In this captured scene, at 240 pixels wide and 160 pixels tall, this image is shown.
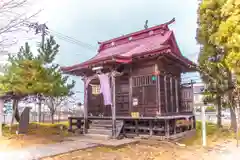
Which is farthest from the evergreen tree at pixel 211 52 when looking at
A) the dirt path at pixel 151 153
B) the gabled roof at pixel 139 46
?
the dirt path at pixel 151 153

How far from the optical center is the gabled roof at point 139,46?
9.24m

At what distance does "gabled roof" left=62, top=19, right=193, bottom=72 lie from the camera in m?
9.24

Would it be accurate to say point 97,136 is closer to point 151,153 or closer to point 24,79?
point 151,153

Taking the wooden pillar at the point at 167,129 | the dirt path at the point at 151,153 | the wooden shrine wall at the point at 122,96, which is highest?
the wooden shrine wall at the point at 122,96

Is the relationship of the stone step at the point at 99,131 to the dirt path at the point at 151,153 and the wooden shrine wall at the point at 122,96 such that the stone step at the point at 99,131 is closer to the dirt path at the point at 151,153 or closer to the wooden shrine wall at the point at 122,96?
the wooden shrine wall at the point at 122,96

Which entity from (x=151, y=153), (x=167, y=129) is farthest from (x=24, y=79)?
(x=167, y=129)

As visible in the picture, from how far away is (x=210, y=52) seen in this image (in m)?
11.2

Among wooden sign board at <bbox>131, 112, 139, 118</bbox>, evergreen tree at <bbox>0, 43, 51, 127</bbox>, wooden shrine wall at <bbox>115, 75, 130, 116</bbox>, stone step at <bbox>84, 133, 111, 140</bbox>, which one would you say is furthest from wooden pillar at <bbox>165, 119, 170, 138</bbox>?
evergreen tree at <bbox>0, 43, 51, 127</bbox>

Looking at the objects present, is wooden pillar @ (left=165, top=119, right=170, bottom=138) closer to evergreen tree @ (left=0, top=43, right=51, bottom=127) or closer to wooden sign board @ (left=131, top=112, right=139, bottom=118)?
wooden sign board @ (left=131, top=112, right=139, bottom=118)

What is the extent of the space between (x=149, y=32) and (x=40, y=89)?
7.48 m

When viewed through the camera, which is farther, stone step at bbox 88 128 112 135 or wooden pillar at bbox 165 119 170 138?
stone step at bbox 88 128 112 135

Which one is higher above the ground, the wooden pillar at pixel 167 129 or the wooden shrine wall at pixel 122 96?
the wooden shrine wall at pixel 122 96

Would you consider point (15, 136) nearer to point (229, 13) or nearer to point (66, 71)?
point (66, 71)

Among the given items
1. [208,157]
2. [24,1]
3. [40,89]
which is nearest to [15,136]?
[40,89]
